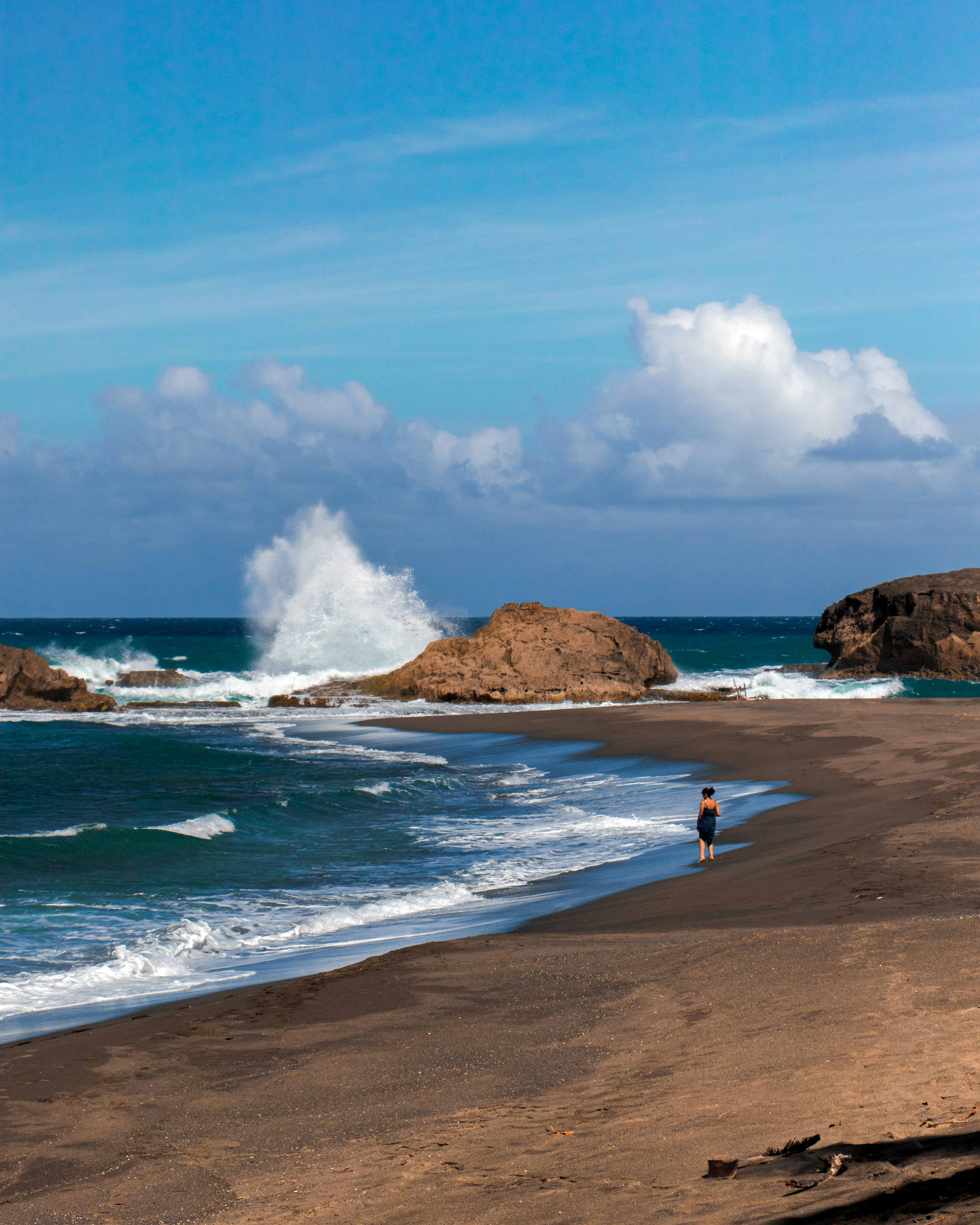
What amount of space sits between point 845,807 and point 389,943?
26.7ft

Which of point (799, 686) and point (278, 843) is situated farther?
point (799, 686)

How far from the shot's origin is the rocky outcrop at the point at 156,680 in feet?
160

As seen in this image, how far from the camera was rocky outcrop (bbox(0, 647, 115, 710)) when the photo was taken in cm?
3641

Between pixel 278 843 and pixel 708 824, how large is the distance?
671 centimetres

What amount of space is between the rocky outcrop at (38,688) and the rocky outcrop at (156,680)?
34.4 ft

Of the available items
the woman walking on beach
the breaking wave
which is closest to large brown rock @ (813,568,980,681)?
the breaking wave

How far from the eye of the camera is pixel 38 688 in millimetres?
36812

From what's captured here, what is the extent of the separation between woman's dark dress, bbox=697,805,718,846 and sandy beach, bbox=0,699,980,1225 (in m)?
2.38

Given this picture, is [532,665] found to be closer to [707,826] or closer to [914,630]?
[914,630]

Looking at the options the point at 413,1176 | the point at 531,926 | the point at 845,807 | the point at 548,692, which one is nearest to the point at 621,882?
the point at 531,926

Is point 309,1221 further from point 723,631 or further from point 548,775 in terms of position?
point 723,631

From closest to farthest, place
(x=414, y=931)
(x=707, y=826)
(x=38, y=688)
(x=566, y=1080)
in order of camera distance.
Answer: (x=566, y=1080) → (x=414, y=931) → (x=707, y=826) → (x=38, y=688)

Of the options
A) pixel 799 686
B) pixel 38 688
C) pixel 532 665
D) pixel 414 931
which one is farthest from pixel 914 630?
pixel 414 931

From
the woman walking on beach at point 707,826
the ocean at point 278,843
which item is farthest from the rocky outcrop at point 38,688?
the woman walking on beach at point 707,826
